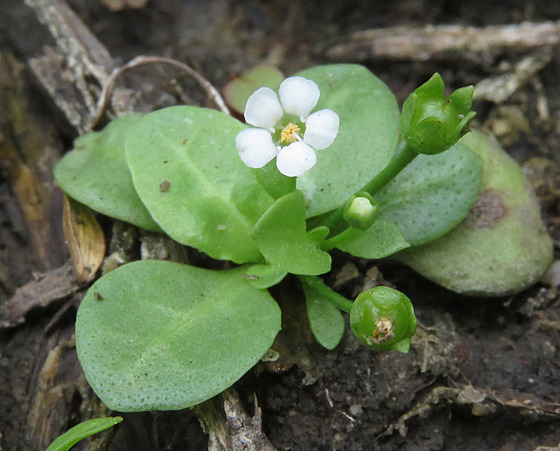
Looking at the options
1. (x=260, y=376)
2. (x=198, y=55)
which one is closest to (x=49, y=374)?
(x=260, y=376)

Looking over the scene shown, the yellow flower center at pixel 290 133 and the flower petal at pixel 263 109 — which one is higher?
the flower petal at pixel 263 109

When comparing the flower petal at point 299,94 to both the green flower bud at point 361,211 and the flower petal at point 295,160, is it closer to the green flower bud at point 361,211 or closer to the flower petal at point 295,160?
the flower petal at point 295,160

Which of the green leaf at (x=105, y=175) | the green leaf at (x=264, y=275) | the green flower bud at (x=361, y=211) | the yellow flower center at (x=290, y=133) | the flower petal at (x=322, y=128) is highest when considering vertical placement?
the flower petal at (x=322, y=128)

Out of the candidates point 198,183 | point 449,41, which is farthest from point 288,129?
point 449,41

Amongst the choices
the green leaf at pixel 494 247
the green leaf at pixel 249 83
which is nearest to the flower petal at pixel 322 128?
the green leaf at pixel 494 247

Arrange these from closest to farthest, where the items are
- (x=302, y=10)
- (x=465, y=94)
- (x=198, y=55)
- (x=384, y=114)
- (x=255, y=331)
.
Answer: (x=465, y=94), (x=255, y=331), (x=384, y=114), (x=198, y=55), (x=302, y=10)

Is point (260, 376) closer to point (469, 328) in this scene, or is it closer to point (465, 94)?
point (469, 328)
